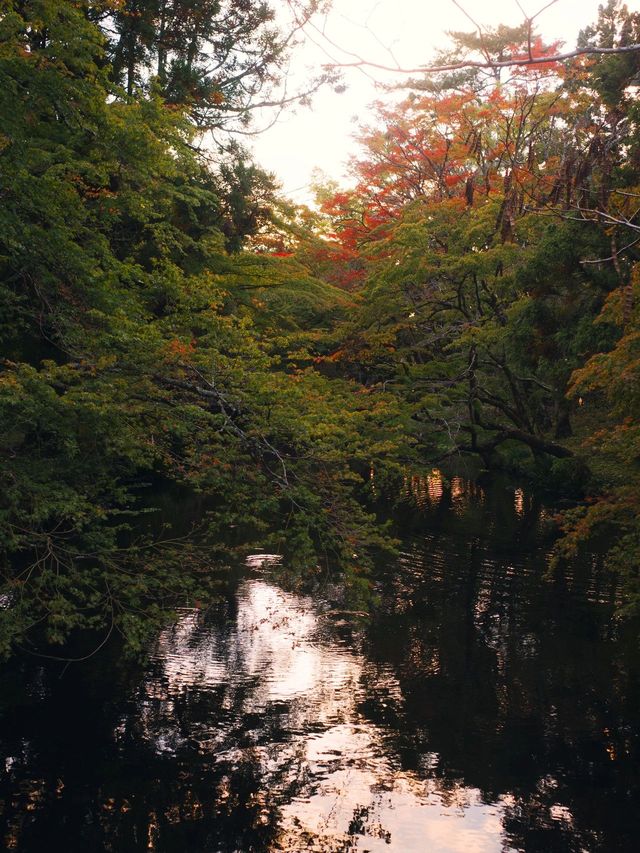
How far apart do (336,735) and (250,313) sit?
11.1 m

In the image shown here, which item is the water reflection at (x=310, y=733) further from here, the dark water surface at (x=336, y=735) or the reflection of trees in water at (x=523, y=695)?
the reflection of trees in water at (x=523, y=695)

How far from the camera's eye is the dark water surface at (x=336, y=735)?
7219 millimetres

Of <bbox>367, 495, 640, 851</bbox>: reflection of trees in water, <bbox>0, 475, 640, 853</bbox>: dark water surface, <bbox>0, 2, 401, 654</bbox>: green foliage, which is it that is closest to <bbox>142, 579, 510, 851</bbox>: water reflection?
<bbox>0, 475, 640, 853</bbox>: dark water surface

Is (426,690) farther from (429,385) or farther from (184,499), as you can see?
(184,499)

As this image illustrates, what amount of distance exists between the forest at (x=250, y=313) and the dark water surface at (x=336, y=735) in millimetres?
1212

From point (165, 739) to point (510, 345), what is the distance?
12310 mm

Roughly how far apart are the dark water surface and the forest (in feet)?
3.97

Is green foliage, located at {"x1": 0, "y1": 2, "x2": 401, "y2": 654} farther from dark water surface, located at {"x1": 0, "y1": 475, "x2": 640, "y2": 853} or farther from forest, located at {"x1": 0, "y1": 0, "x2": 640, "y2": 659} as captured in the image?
dark water surface, located at {"x1": 0, "y1": 475, "x2": 640, "y2": 853}

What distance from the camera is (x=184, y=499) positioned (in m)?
22.0

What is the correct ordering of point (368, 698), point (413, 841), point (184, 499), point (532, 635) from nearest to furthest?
point (413, 841) → point (368, 698) → point (532, 635) → point (184, 499)

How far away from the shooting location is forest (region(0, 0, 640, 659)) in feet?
29.2

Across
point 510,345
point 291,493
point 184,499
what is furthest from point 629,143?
point 184,499

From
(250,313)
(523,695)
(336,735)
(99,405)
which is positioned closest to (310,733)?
(336,735)

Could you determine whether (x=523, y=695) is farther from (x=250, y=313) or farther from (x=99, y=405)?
(x=250, y=313)
